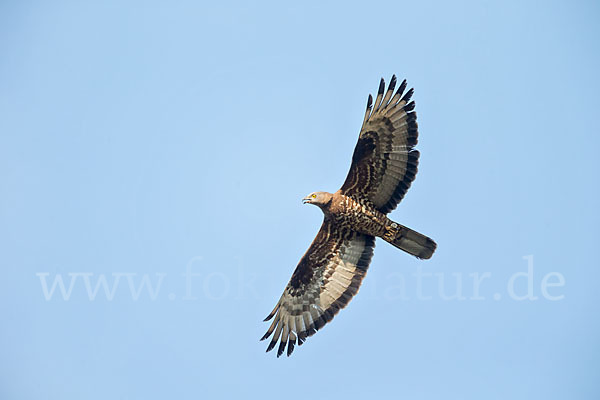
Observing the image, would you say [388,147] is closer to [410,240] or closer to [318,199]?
[318,199]

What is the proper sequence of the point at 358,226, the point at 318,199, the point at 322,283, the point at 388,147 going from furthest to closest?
the point at 322,283, the point at 358,226, the point at 318,199, the point at 388,147

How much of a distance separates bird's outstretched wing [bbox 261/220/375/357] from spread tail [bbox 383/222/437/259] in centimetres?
79

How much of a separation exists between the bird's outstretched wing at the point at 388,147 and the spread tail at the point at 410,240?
51cm

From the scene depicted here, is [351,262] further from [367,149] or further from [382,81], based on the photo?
[382,81]

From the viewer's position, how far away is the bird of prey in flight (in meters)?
15.1

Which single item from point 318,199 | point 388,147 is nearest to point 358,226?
point 318,199

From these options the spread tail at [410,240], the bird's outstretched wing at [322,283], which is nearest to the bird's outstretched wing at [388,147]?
the spread tail at [410,240]

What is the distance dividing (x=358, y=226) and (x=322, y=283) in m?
1.58

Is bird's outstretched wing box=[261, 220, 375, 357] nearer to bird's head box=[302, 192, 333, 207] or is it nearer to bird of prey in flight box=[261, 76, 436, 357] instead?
bird of prey in flight box=[261, 76, 436, 357]

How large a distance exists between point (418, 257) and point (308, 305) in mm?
2610

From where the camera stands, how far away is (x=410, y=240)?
50.7ft

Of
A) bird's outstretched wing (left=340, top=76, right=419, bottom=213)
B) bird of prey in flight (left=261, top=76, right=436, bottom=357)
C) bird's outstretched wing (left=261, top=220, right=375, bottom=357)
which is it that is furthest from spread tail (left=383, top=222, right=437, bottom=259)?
bird's outstretched wing (left=261, top=220, right=375, bottom=357)

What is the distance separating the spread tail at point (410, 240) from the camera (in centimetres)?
1537

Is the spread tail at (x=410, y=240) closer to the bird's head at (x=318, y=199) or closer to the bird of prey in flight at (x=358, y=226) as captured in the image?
the bird of prey in flight at (x=358, y=226)
